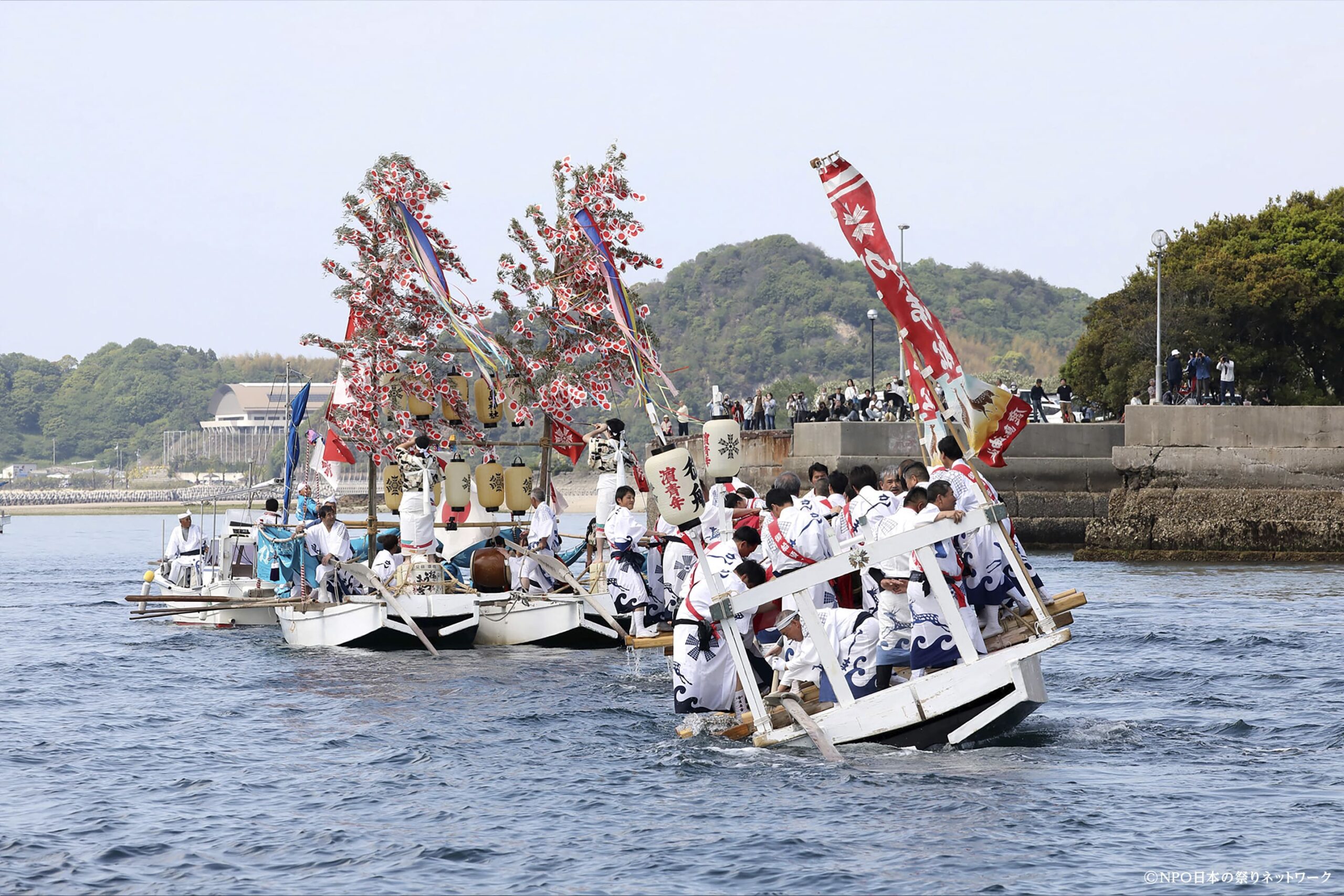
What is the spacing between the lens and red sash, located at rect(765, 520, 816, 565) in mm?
12637

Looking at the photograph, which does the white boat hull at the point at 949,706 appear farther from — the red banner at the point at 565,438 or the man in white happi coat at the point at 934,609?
the red banner at the point at 565,438

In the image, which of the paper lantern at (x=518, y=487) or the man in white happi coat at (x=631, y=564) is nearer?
the man in white happi coat at (x=631, y=564)

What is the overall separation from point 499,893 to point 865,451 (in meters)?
31.1

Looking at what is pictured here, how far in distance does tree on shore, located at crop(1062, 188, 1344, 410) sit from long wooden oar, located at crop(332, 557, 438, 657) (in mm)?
30263

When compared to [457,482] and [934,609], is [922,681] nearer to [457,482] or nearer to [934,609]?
[934,609]

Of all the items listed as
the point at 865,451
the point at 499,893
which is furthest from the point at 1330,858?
the point at 865,451

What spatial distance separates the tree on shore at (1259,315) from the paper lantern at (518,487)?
2775cm

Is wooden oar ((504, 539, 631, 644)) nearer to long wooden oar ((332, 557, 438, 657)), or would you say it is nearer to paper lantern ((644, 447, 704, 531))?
long wooden oar ((332, 557, 438, 657))

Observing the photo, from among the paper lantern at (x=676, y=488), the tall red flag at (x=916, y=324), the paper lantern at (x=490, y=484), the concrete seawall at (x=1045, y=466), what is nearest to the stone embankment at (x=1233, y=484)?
the concrete seawall at (x=1045, y=466)

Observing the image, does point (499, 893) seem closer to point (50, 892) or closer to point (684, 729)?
point (50, 892)

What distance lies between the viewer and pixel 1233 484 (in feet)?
113

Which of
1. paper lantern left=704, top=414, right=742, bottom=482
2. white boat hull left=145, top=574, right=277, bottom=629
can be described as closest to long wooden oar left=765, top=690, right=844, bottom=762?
paper lantern left=704, top=414, right=742, bottom=482

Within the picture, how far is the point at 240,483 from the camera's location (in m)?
136

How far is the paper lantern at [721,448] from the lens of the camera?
16.5m
